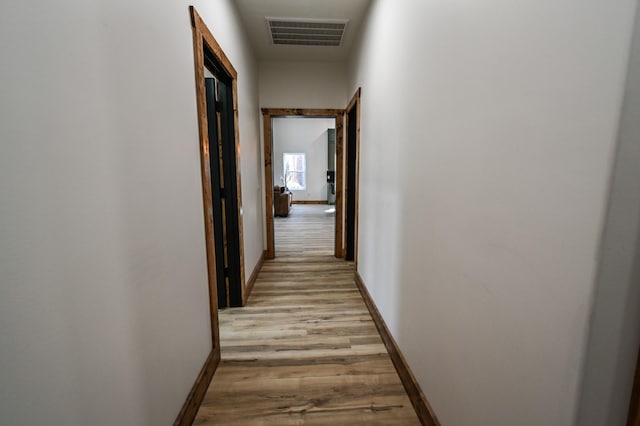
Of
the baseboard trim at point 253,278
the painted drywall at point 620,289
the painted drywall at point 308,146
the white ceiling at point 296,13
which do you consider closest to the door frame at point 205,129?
the white ceiling at point 296,13

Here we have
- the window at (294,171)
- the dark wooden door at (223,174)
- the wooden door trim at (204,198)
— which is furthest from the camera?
the window at (294,171)

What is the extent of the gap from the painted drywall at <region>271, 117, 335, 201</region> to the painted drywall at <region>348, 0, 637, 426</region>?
9.97 metres

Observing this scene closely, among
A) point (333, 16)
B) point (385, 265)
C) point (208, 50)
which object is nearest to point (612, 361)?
point (385, 265)

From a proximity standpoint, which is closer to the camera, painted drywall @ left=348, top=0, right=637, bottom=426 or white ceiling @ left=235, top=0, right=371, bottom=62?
painted drywall @ left=348, top=0, right=637, bottom=426

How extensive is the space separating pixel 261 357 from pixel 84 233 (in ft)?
A: 5.47

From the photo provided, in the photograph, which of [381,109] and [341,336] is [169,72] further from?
[341,336]

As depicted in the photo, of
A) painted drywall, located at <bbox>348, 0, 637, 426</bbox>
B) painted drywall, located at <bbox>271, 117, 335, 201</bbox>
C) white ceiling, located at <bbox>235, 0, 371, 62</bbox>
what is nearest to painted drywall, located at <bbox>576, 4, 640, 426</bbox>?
painted drywall, located at <bbox>348, 0, 637, 426</bbox>

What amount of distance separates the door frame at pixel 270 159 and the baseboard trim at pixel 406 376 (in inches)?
71.3

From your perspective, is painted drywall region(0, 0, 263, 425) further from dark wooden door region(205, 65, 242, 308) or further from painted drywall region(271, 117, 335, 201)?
painted drywall region(271, 117, 335, 201)

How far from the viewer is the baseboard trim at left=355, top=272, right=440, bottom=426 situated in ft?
4.77

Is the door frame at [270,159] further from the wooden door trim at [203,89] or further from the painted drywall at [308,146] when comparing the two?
the painted drywall at [308,146]

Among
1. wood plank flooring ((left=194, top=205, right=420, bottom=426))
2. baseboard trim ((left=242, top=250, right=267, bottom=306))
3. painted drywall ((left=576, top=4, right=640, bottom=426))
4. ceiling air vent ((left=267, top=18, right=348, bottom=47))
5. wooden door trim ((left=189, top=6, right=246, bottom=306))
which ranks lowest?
wood plank flooring ((left=194, top=205, right=420, bottom=426))

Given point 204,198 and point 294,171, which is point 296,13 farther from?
point 294,171

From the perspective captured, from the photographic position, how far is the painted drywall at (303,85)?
Answer: 13.3 feet
